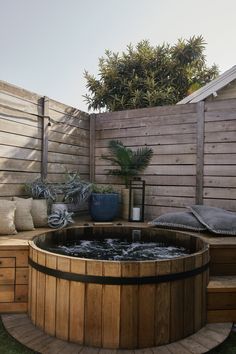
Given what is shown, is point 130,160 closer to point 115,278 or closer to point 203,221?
point 203,221

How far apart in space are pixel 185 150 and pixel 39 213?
209 cm

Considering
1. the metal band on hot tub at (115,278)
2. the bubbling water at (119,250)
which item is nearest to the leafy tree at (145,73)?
the bubbling water at (119,250)

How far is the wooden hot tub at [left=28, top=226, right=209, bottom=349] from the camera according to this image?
1854mm

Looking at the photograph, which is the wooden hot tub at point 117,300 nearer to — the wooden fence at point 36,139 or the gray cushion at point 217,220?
the gray cushion at point 217,220

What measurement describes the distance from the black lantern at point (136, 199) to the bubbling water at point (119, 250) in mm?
753

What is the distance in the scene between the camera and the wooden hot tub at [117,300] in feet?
6.08

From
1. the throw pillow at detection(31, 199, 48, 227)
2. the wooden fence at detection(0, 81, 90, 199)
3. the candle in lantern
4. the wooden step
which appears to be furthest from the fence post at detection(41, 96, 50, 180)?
the wooden step

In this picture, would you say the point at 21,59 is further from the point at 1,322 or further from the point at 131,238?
the point at 1,322

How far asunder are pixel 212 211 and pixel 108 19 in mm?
4161

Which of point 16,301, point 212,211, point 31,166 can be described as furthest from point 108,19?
point 16,301

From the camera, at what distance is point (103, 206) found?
404 cm

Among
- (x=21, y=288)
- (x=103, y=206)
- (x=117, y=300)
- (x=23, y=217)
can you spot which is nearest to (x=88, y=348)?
(x=117, y=300)

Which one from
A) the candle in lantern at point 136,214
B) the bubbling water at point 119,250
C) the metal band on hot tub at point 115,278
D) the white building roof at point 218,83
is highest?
the white building roof at point 218,83

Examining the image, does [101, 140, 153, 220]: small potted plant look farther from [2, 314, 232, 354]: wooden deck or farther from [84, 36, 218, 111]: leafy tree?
[84, 36, 218, 111]: leafy tree
